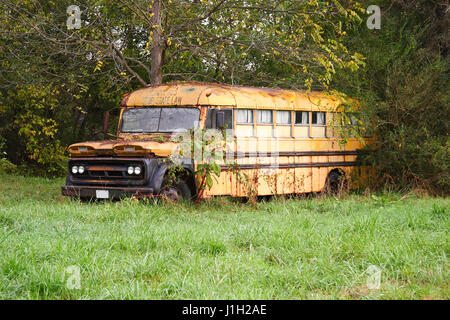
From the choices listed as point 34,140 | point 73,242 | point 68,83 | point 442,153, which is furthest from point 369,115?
point 34,140

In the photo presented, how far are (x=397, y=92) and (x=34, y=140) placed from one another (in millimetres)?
12063

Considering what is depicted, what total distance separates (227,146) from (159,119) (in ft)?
4.74

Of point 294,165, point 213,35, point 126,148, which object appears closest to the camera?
point 126,148

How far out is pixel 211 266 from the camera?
517 centimetres

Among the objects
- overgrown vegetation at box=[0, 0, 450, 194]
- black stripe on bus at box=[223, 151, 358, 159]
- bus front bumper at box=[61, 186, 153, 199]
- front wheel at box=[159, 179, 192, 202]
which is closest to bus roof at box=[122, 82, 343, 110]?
overgrown vegetation at box=[0, 0, 450, 194]

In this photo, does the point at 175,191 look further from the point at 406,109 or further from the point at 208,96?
the point at 406,109

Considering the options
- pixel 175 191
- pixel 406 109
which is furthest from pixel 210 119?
pixel 406 109

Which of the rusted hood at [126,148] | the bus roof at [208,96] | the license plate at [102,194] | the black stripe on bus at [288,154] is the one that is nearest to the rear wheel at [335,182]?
the black stripe on bus at [288,154]

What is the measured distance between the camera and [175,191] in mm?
9812

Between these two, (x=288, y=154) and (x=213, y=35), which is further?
(x=213, y=35)

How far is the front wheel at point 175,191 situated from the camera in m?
9.57

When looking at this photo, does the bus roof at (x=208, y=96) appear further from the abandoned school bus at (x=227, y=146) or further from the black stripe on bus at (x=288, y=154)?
the black stripe on bus at (x=288, y=154)

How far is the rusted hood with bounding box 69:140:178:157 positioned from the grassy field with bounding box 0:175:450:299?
1.20 m

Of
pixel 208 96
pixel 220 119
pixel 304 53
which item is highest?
pixel 304 53
